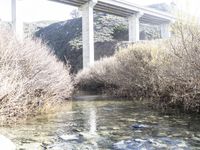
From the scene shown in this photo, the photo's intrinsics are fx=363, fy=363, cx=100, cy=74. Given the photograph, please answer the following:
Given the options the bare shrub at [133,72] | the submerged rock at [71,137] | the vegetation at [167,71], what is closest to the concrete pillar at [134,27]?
the bare shrub at [133,72]

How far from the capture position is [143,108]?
12117 mm

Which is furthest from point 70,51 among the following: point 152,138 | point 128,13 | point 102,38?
point 152,138

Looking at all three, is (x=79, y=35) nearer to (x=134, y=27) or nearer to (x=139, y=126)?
(x=134, y=27)

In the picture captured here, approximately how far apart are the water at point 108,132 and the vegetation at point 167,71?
0.77 metres


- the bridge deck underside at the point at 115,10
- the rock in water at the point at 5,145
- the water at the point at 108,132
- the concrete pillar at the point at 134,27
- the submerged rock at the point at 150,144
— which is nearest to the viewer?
the rock in water at the point at 5,145

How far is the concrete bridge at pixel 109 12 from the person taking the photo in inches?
1400

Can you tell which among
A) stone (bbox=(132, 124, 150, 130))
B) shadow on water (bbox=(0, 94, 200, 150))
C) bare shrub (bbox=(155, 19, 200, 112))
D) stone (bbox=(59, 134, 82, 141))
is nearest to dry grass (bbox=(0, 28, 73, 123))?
shadow on water (bbox=(0, 94, 200, 150))

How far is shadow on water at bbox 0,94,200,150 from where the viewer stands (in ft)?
22.2

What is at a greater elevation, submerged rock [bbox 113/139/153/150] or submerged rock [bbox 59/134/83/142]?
submerged rock [bbox 59/134/83/142]

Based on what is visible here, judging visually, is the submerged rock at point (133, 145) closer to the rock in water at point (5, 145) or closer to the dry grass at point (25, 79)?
the rock in water at point (5, 145)

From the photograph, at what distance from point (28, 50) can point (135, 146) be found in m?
5.19

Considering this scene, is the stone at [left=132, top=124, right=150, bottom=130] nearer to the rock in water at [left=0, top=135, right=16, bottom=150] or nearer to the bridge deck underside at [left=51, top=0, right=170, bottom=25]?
the rock in water at [left=0, top=135, right=16, bottom=150]

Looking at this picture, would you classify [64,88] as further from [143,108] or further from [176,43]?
[176,43]

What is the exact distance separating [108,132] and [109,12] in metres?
35.6
